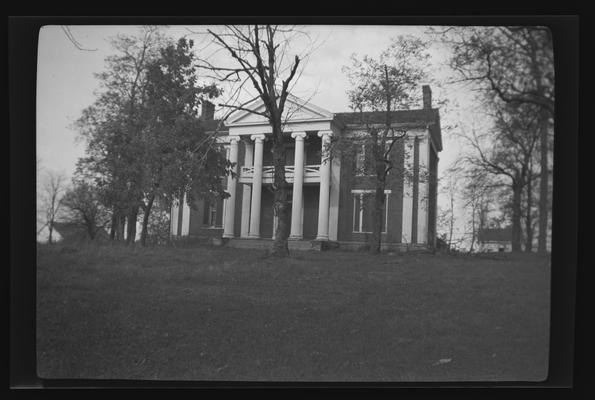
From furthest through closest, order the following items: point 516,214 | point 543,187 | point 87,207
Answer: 1. point 87,207
2. point 516,214
3. point 543,187

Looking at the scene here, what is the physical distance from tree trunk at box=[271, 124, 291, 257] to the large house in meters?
0.05

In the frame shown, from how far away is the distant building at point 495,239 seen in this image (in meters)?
4.07

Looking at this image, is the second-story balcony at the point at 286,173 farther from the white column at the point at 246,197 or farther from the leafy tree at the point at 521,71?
the leafy tree at the point at 521,71

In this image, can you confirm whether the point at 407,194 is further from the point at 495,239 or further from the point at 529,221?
the point at 529,221

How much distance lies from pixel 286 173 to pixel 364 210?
838 millimetres

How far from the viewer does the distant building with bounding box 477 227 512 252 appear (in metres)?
4.07

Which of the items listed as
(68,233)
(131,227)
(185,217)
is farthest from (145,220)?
(68,233)

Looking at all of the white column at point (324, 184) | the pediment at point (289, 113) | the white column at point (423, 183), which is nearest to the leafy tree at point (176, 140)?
the pediment at point (289, 113)

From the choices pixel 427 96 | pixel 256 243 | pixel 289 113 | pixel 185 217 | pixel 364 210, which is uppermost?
pixel 427 96

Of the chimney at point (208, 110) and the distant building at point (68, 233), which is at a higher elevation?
the chimney at point (208, 110)

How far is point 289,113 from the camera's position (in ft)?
14.6

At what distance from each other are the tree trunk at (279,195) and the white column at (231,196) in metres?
0.39

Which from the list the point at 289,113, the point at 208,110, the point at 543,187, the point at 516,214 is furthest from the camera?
the point at 208,110

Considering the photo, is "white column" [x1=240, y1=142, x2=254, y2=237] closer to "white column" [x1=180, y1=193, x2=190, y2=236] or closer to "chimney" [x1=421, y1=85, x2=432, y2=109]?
"white column" [x1=180, y1=193, x2=190, y2=236]
